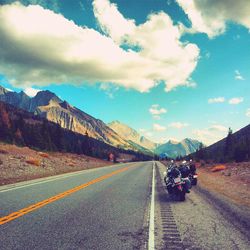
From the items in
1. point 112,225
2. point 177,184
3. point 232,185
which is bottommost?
point 112,225

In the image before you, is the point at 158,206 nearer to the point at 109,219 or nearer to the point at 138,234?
the point at 109,219

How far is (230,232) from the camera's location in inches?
293

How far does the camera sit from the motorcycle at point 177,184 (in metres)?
13.1

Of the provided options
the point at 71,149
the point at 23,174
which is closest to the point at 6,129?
the point at 71,149

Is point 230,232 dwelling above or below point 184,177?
below

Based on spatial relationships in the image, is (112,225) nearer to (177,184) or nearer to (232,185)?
(177,184)

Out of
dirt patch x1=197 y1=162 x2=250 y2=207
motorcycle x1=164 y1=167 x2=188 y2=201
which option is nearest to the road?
motorcycle x1=164 y1=167 x2=188 y2=201

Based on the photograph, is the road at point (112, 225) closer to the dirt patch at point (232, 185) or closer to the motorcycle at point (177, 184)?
the motorcycle at point (177, 184)

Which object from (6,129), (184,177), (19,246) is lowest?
(19,246)

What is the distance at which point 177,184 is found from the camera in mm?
13305

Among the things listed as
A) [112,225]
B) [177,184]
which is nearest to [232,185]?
[177,184]

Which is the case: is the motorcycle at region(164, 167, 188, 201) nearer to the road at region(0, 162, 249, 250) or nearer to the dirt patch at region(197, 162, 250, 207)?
the road at region(0, 162, 249, 250)

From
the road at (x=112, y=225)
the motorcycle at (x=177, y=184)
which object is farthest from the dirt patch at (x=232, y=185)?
the road at (x=112, y=225)

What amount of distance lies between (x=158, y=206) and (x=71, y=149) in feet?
302
